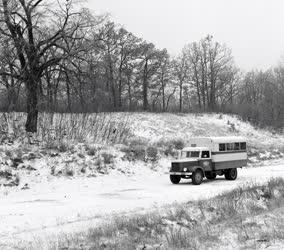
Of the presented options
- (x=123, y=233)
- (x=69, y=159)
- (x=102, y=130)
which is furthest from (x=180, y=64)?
(x=123, y=233)

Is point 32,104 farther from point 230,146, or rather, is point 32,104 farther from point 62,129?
point 230,146

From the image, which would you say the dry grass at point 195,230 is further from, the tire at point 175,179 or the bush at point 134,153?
the bush at point 134,153

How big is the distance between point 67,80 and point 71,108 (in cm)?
332

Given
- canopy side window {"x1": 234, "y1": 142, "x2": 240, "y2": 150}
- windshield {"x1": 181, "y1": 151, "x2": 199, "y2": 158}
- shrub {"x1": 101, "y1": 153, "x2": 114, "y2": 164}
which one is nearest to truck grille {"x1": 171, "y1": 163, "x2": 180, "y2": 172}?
windshield {"x1": 181, "y1": 151, "x2": 199, "y2": 158}

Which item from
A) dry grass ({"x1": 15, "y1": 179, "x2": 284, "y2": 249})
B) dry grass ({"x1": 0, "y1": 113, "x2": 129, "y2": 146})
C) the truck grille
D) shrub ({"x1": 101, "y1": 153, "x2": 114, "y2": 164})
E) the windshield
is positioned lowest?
dry grass ({"x1": 15, "y1": 179, "x2": 284, "y2": 249})

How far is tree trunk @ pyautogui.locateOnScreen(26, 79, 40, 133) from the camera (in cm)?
2939

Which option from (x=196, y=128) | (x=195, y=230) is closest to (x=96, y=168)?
(x=195, y=230)

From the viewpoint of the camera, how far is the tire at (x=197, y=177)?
24.4 metres

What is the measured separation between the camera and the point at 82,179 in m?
24.2

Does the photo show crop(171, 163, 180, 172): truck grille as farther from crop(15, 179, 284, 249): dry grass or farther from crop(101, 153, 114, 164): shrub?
crop(15, 179, 284, 249): dry grass

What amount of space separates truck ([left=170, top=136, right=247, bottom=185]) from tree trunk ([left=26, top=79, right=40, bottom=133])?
10.2 metres

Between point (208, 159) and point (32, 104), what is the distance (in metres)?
12.3

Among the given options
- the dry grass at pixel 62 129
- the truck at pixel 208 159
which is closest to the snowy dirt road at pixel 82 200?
the truck at pixel 208 159

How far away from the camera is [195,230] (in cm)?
1147
